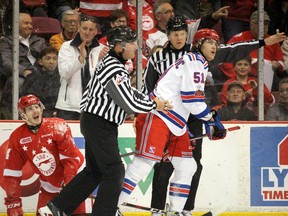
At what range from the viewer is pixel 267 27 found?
754cm

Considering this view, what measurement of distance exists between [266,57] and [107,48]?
3.99 feet

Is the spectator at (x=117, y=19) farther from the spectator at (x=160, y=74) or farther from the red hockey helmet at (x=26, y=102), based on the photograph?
the red hockey helmet at (x=26, y=102)

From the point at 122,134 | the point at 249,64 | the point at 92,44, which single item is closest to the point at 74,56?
the point at 92,44

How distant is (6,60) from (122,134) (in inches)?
39.2

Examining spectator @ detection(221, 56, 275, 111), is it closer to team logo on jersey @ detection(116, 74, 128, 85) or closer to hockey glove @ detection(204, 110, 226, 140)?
hockey glove @ detection(204, 110, 226, 140)

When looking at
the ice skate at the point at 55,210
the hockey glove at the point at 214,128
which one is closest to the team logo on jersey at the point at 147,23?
the hockey glove at the point at 214,128

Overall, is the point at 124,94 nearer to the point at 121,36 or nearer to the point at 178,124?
the point at 121,36

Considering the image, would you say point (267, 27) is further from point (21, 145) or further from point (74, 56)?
point (21, 145)

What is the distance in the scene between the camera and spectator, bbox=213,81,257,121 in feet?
24.3

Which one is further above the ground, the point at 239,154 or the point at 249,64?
the point at 249,64

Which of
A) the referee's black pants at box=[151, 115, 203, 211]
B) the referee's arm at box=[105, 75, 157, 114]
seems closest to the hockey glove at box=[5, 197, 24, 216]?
the referee's black pants at box=[151, 115, 203, 211]

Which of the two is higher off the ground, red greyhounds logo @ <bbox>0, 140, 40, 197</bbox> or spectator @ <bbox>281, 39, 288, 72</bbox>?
spectator @ <bbox>281, 39, 288, 72</bbox>

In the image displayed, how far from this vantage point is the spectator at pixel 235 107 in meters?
7.41

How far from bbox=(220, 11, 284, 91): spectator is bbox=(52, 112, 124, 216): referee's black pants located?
174 cm
